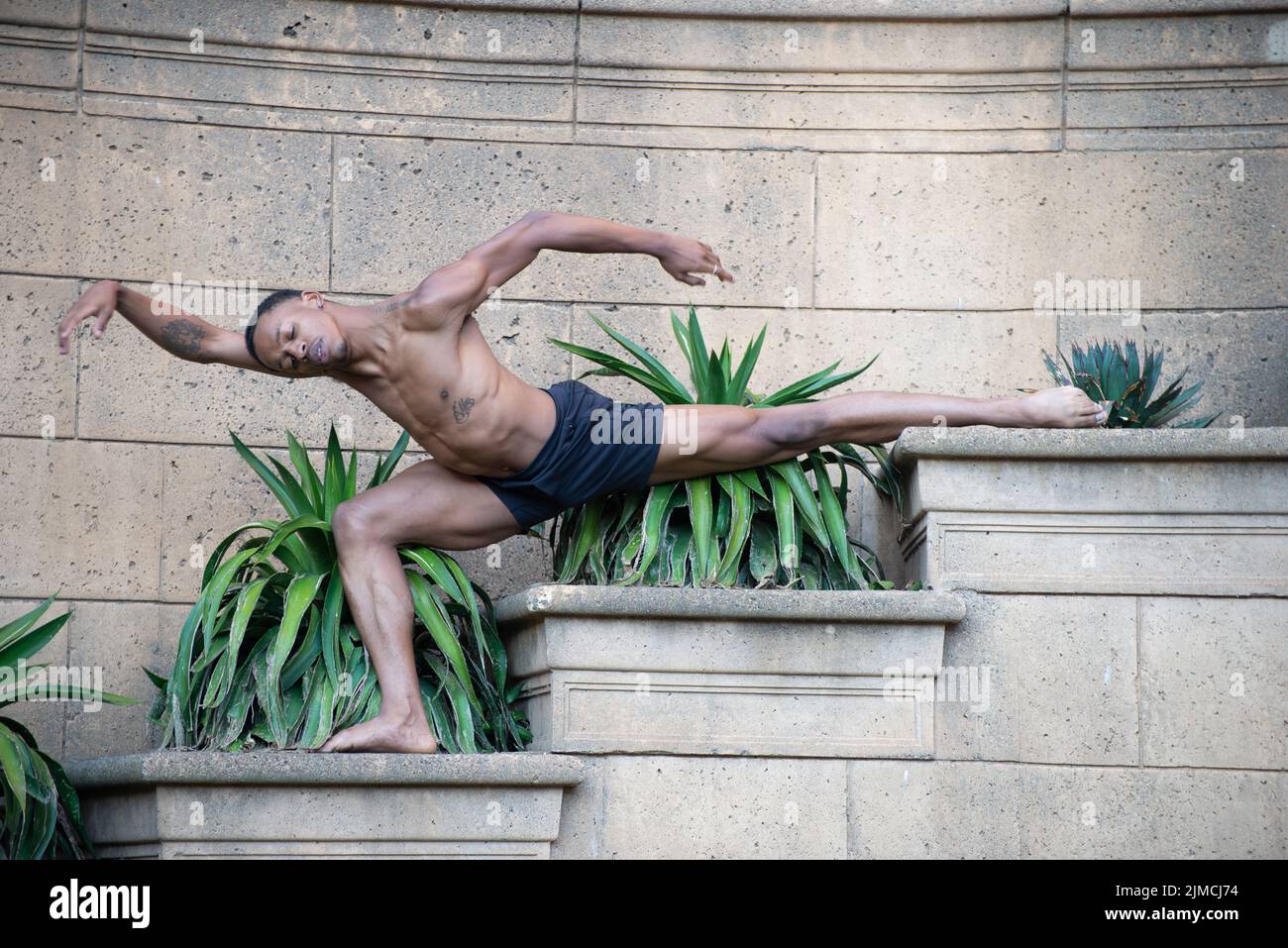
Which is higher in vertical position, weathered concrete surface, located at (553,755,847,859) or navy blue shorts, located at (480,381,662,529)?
navy blue shorts, located at (480,381,662,529)

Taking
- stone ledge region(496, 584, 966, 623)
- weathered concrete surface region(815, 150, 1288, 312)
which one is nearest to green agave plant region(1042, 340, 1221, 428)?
stone ledge region(496, 584, 966, 623)

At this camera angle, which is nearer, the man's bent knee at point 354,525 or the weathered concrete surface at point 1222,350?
the man's bent knee at point 354,525

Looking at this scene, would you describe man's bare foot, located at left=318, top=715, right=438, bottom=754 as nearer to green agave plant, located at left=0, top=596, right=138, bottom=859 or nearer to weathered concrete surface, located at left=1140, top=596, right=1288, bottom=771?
green agave plant, located at left=0, top=596, right=138, bottom=859

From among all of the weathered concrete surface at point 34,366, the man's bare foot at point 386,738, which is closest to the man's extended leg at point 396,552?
the man's bare foot at point 386,738

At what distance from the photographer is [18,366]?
657cm

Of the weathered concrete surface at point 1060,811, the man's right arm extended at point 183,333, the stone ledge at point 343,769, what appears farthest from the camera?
the man's right arm extended at point 183,333

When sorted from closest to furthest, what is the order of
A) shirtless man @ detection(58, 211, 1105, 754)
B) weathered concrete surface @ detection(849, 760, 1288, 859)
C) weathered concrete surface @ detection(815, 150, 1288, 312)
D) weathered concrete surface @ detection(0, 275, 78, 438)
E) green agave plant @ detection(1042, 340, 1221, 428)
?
1. weathered concrete surface @ detection(849, 760, 1288, 859)
2. shirtless man @ detection(58, 211, 1105, 754)
3. green agave plant @ detection(1042, 340, 1221, 428)
4. weathered concrete surface @ detection(0, 275, 78, 438)
5. weathered concrete surface @ detection(815, 150, 1288, 312)

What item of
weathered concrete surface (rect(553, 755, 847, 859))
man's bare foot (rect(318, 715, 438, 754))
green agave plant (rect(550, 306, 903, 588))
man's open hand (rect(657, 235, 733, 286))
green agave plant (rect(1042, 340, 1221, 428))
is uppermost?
man's open hand (rect(657, 235, 733, 286))

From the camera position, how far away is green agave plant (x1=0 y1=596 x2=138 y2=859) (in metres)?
5.01

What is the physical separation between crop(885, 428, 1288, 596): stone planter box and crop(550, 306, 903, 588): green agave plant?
37 cm

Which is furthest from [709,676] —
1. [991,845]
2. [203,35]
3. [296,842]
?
[203,35]

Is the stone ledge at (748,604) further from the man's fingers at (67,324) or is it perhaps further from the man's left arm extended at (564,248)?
the man's fingers at (67,324)

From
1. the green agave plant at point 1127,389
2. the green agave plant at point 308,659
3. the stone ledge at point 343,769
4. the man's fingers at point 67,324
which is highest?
the man's fingers at point 67,324

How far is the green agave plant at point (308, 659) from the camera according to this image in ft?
17.5
